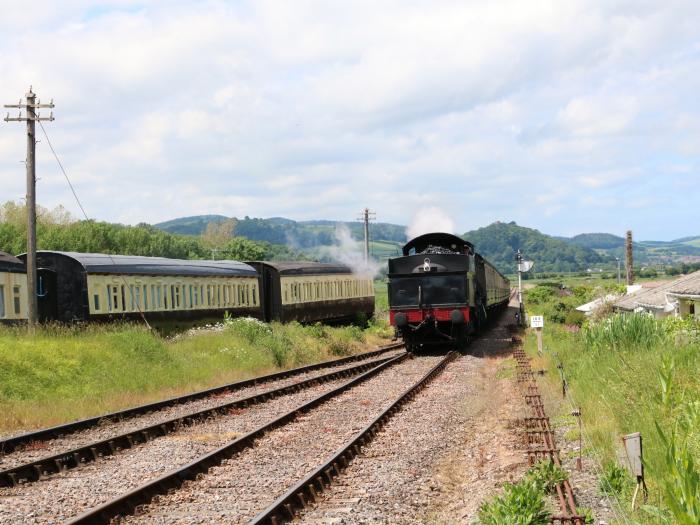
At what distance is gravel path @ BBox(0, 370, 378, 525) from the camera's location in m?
8.12

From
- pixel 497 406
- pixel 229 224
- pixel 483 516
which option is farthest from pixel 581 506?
pixel 229 224

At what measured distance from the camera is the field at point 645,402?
5.73 m

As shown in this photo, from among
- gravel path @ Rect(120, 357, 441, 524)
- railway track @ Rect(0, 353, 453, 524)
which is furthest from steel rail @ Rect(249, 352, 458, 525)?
gravel path @ Rect(120, 357, 441, 524)

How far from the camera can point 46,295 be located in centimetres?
2328

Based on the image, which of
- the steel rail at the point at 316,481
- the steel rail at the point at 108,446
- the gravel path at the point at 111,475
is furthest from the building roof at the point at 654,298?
the gravel path at the point at 111,475

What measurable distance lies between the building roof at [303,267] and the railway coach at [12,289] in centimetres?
1256

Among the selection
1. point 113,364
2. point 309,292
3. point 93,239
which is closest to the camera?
point 113,364

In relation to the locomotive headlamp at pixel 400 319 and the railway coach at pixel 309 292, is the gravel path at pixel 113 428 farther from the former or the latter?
the railway coach at pixel 309 292

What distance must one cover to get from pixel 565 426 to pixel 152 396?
855cm

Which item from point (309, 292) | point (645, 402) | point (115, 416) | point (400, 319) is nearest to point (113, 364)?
point (115, 416)

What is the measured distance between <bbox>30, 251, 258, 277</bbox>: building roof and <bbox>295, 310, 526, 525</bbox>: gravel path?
33.9 ft

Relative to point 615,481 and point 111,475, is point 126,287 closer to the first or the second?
point 111,475

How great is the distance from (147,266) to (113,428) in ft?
42.0

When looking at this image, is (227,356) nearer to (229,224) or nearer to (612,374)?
(612,374)
